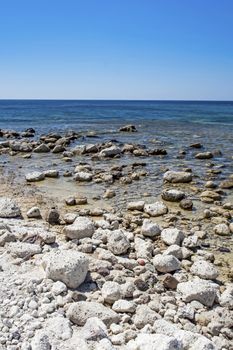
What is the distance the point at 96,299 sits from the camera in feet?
16.5

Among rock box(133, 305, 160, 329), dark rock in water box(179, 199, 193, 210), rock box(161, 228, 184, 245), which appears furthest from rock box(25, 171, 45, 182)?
rock box(133, 305, 160, 329)

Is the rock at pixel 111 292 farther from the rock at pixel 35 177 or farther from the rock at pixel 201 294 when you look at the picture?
the rock at pixel 35 177

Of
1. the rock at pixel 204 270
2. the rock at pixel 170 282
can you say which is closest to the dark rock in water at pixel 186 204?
the rock at pixel 204 270

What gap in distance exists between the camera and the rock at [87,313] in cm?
447

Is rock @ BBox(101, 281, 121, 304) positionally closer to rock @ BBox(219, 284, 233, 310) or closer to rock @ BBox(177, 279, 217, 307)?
rock @ BBox(177, 279, 217, 307)

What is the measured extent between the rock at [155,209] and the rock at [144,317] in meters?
4.44

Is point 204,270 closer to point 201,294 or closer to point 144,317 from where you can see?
point 201,294

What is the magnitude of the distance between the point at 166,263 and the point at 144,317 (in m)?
1.55

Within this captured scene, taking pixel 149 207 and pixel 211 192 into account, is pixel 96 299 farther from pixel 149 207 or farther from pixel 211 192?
pixel 211 192

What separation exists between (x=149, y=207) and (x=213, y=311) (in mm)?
4392

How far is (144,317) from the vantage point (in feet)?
15.2

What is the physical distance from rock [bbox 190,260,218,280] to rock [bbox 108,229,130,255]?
1186 millimetres

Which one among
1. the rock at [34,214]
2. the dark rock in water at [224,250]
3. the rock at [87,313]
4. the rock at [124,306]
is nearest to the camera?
the rock at [87,313]

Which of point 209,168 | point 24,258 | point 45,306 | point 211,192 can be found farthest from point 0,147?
point 45,306
